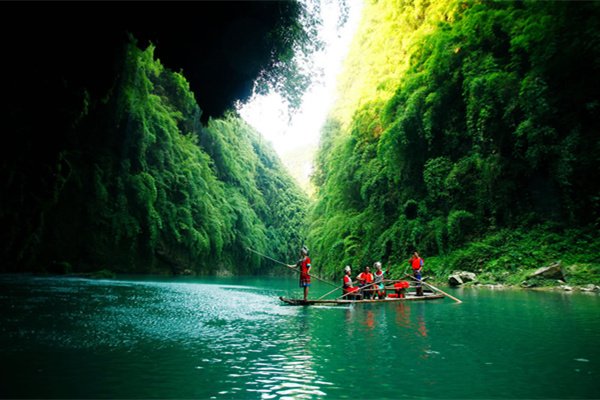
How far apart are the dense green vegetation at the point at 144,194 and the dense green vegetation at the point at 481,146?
8.09 meters

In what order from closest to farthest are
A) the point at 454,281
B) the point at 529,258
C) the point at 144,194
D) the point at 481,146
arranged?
the point at 529,258, the point at 454,281, the point at 481,146, the point at 144,194

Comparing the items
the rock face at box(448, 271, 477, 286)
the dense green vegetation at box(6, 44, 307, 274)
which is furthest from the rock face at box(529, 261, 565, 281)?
the dense green vegetation at box(6, 44, 307, 274)

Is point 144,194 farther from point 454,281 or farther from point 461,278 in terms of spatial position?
point 461,278

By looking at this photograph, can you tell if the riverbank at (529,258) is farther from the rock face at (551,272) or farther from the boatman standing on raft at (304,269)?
the boatman standing on raft at (304,269)

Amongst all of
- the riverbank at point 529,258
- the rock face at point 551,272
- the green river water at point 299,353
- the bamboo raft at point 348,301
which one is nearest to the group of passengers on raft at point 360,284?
the bamboo raft at point 348,301

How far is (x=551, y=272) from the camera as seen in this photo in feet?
44.2

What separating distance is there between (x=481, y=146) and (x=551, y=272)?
20.7 ft

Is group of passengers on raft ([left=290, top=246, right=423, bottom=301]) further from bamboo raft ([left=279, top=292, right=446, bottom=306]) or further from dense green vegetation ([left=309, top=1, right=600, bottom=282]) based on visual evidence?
dense green vegetation ([left=309, top=1, right=600, bottom=282])

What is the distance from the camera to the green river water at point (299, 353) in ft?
12.3

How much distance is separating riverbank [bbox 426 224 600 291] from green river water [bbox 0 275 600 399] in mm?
4489

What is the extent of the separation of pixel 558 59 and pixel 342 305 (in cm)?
1131

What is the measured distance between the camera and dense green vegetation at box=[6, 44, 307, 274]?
79.7ft

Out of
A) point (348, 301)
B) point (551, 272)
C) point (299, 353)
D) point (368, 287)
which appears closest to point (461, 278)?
point (551, 272)

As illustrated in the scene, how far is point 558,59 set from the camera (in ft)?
47.0
